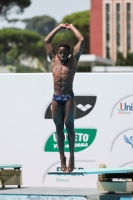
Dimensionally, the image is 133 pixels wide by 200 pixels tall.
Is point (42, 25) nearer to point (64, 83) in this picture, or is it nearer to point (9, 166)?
point (9, 166)

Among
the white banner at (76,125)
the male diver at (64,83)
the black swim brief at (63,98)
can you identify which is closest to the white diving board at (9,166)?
the white banner at (76,125)

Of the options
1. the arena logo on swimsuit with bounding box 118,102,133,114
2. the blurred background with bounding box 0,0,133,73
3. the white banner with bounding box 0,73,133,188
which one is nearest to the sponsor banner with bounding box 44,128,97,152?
the white banner with bounding box 0,73,133,188

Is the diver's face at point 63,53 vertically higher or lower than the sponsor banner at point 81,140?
higher

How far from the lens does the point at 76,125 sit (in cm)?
1210

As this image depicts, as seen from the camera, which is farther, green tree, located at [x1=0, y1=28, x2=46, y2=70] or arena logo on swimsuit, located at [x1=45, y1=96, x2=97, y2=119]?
green tree, located at [x1=0, y1=28, x2=46, y2=70]

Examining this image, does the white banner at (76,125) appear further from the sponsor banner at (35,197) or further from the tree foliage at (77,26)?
the tree foliage at (77,26)

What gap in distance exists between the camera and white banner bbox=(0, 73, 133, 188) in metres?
12.0

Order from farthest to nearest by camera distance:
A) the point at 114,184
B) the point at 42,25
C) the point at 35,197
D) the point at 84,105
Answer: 1. the point at 42,25
2. the point at 84,105
3. the point at 114,184
4. the point at 35,197

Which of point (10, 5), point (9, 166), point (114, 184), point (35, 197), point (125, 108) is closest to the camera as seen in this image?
point (35, 197)

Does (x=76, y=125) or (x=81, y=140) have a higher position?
(x=76, y=125)

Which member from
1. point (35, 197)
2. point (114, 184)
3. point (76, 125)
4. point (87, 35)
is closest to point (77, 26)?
point (87, 35)

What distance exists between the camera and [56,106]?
29.3 ft

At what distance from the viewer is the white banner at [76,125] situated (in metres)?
12.0

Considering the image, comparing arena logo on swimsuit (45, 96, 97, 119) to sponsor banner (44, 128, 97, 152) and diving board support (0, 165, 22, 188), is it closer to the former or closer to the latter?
sponsor banner (44, 128, 97, 152)
